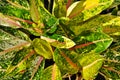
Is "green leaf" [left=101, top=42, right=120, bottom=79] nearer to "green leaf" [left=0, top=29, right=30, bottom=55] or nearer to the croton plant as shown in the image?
the croton plant

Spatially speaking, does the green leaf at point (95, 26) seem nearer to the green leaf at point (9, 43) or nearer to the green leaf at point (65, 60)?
the green leaf at point (65, 60)

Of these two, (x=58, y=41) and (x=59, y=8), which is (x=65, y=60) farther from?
(x=59, y=8)

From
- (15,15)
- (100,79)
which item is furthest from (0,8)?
(100,79)

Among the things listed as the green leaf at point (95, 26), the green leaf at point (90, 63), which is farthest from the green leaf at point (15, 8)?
the green leaf at point (90, 63)

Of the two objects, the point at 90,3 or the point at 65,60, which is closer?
the point at 65,60

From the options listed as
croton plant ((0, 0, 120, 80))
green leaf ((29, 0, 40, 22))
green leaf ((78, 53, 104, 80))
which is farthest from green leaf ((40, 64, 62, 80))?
green leaf ((29, 0, 40, 22))

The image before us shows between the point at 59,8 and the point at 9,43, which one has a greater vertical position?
the point at 59,8

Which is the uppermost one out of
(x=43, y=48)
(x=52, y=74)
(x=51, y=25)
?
(x=51, y=25)

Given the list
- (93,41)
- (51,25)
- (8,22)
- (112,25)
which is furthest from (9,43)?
(112,25)

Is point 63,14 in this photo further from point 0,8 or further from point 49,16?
point 0,8

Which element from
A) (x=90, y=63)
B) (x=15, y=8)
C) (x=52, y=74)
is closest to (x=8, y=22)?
(x=15, y=8)
